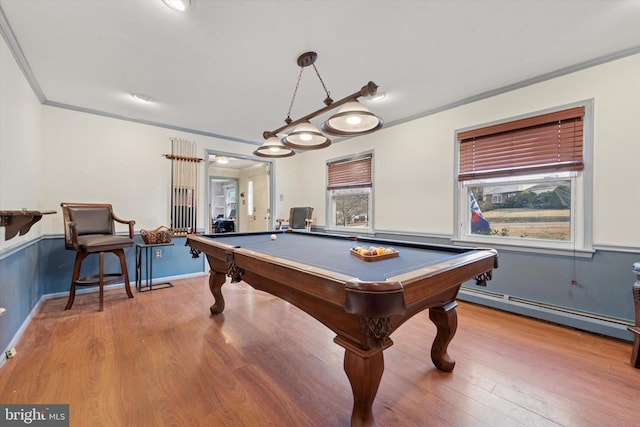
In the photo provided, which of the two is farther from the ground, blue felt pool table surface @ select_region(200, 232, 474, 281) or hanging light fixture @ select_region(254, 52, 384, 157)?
hanging light fixture @ select_region(254, 52, 384, 157)

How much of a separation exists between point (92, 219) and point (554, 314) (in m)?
5.28

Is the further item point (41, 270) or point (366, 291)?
point (41, 270)

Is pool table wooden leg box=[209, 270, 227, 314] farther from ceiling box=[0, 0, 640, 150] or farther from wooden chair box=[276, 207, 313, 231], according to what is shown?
wooden chair box=[276, 207, 313, 231]

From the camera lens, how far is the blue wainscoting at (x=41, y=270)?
1962 millimetres

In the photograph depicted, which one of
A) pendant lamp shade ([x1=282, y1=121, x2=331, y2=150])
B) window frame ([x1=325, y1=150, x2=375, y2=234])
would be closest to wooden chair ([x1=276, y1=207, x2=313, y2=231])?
window frame ([x1=325, y1=150, x2=375, y2=234])

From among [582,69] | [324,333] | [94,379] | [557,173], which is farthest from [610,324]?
[94,379]

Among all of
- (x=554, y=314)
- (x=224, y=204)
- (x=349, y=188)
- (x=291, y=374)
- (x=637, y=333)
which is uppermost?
(x=349, y=188)

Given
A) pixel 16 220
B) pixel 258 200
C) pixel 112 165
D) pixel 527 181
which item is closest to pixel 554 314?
pixel 527 181

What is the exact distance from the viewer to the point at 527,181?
271cm

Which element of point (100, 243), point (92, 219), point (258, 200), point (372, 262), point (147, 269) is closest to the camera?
point (372, 262)

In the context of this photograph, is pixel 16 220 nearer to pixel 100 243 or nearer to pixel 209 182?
pixel 100 243

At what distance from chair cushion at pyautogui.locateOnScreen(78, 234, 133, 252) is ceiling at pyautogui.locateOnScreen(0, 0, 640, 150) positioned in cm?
167

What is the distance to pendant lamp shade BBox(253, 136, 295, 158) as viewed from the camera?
252 cm

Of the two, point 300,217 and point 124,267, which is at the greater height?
point 300,217
